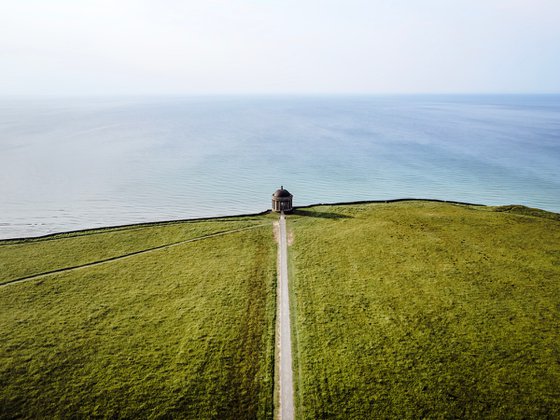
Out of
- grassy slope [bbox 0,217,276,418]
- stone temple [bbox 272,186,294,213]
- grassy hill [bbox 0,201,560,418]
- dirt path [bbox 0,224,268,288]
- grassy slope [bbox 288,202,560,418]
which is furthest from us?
stone temple [bbox 272,186,294,213]

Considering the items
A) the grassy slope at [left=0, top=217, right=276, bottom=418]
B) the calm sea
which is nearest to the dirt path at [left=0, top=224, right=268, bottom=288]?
the grassy slope at [left=0, top=217, right=276, bottom=418]

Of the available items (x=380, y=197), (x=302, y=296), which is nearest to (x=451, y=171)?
(x=380, y=197)

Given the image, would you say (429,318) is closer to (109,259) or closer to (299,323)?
(299,323)

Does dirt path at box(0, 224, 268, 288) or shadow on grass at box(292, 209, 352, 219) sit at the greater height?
shadow on grass at box(292, 209, 352, 219)

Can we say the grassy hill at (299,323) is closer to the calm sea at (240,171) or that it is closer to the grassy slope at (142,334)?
the grassy slope at (142,334)

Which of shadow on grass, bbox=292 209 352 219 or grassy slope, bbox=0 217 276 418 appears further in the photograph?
shadow on grass, bbox=292 209 352 219

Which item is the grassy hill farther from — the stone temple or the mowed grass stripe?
the stone temple

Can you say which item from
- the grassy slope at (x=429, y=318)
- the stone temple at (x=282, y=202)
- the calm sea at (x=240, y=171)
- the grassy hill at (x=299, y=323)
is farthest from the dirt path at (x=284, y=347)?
the calm sea at (x=240, y=171)
